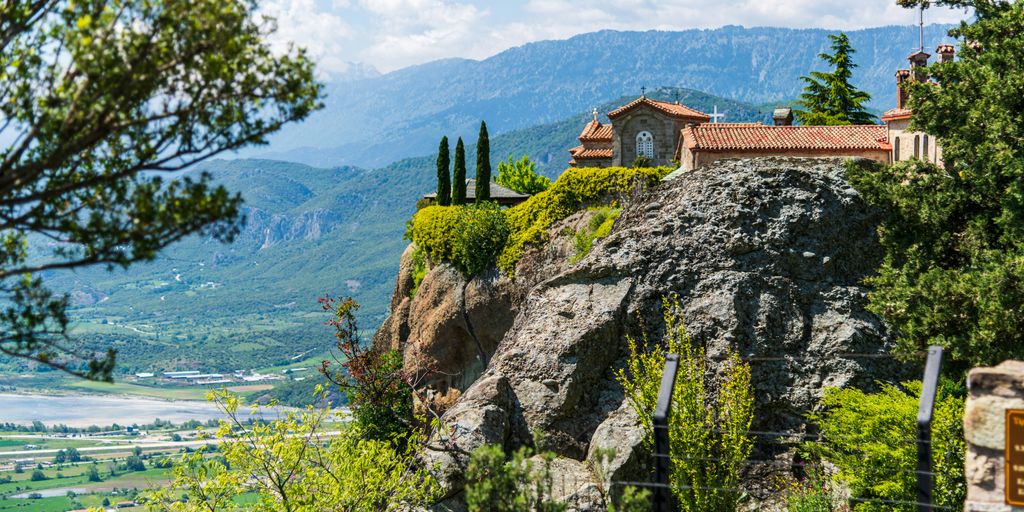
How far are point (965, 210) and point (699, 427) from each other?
7.30 m

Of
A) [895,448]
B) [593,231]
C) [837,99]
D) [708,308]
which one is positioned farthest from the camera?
[837,99]

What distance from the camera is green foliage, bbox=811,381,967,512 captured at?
56.4ft

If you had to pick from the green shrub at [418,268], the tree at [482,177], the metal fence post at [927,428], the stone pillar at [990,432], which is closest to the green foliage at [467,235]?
the green shrub at [418,268]

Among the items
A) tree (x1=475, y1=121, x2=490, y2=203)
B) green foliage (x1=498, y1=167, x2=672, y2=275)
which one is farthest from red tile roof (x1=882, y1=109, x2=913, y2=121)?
tree (x1=475, y1=121, x2=490, y2=203)

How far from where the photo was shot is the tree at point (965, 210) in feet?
58.4

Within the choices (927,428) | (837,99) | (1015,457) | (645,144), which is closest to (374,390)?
(645,144)

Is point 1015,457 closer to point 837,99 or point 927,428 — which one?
point 927,428

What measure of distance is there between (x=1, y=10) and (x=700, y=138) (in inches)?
1137

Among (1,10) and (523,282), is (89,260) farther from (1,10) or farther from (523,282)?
(523,282)

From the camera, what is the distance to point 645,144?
160ft

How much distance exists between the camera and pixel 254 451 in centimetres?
1927

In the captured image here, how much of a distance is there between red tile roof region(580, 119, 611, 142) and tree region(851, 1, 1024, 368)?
32867mm

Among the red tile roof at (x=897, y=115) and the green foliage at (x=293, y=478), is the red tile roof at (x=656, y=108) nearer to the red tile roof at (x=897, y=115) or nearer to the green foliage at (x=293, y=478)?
the red tile roof at (x=897, y=115)

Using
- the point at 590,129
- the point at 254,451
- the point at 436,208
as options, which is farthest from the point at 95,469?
the point at 254,451
